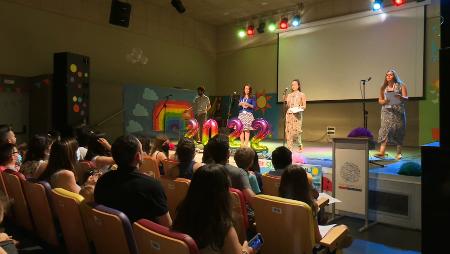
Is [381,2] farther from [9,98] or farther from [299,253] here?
[9,98]

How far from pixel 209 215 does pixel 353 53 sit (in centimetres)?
795

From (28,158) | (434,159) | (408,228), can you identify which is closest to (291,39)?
(408,228)

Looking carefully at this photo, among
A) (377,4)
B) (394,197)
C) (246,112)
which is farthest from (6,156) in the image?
(377,4)

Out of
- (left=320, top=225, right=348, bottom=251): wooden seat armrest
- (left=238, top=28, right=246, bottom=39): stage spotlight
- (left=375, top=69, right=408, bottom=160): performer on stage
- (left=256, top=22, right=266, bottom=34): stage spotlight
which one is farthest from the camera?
(left=238, top=28, right=246, bottom=39): stage spotlight

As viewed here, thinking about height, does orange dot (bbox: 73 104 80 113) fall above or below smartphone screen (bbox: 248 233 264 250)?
above

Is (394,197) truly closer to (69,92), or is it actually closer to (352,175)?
(352,175)

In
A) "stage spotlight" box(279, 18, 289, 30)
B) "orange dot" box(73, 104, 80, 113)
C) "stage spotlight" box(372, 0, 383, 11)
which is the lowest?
"orange dot" box(73, 104, 80, 113)

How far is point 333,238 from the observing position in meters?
1.96

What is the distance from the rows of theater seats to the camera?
144 cm

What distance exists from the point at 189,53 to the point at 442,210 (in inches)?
396

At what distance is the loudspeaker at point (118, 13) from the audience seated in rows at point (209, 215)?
6831 millimetres

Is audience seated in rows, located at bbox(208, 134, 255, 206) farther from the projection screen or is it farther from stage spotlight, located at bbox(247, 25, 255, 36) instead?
stage spotlight, located at bbox(247, 25, 255, 36)

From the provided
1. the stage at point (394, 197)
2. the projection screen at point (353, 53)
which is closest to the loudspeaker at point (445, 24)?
the stage at point (394, 197)


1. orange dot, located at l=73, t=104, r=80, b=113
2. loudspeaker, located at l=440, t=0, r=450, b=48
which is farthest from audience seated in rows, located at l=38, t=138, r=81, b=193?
orange dot, located at l=73, t=104, r=80, b=113
